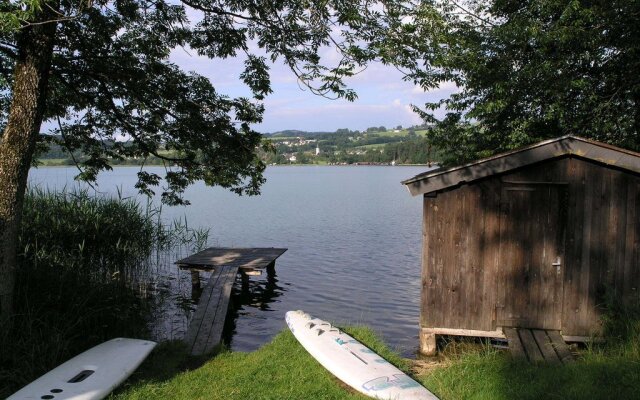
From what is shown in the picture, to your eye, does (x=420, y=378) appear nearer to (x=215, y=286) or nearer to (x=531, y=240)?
(x=531, y=240)

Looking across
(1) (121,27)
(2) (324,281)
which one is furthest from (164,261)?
(1) (121,27)

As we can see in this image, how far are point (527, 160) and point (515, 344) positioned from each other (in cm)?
277

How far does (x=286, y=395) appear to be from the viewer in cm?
606

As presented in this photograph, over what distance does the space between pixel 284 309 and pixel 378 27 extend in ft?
28.2

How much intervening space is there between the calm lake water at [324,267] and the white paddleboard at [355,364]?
8.05 ft

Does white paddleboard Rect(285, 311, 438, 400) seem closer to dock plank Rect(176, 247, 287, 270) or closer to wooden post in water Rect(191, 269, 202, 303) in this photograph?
dock plank Rect(176, 247, 287, 270)

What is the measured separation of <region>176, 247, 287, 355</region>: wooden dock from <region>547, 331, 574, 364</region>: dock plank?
16.9 feet

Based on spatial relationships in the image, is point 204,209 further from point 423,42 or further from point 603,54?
point 423,42

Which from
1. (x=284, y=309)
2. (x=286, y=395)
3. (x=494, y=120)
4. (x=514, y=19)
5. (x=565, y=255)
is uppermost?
(x=514, y=19)

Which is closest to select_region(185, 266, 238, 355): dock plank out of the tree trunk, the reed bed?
the reed bed

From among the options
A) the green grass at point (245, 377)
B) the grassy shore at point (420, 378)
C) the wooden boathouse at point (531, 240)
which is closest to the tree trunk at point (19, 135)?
the green grass at point (245, 377)

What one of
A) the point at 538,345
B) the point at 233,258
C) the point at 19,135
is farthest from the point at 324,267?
the point at 19,135

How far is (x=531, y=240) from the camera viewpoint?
8359 mm

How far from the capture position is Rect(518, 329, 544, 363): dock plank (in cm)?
704
